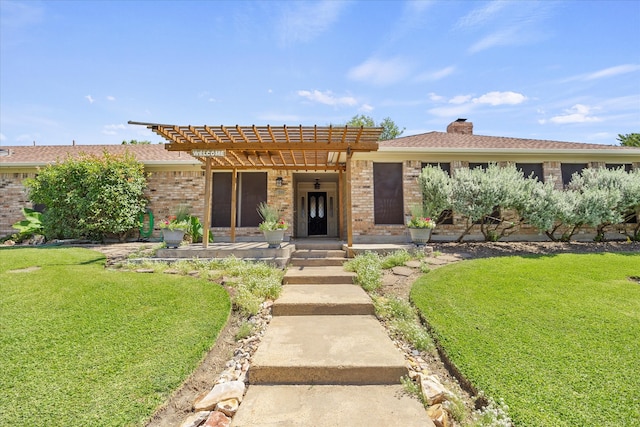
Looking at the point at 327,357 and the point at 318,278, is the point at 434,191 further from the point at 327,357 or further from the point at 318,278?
the point at 327,357

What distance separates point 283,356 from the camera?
2.67 meters

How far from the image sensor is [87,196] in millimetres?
8719

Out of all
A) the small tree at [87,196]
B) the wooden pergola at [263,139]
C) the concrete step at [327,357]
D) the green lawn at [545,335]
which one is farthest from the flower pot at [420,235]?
the small tree at [87,196]

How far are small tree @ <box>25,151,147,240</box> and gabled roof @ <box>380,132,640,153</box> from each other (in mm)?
8259

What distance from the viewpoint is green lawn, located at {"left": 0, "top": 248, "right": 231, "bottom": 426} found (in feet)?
7.08

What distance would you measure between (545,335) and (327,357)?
2.44m

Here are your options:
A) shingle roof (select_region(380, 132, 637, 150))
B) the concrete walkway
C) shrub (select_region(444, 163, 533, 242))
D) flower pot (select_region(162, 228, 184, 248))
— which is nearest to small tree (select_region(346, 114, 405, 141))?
shingle roof (select_region(380, 132, 637, 150))

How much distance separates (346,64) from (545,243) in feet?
26.5

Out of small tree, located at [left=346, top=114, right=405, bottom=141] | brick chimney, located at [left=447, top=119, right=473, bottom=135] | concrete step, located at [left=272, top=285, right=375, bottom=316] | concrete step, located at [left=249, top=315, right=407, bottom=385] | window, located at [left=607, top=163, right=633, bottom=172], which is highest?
small tree, located at [left=346, top=114, right=405, bottom=141]

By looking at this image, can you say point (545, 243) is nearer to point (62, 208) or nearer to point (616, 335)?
point (616, 335)

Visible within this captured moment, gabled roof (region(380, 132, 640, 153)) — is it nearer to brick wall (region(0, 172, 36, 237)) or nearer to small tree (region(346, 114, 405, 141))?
brick wall (region(0, 172, 36, 237))

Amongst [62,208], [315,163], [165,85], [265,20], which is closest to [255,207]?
[315,163]

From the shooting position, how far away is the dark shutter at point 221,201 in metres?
9.43

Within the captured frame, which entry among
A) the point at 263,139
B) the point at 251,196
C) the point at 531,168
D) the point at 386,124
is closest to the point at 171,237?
the point at 263,139
